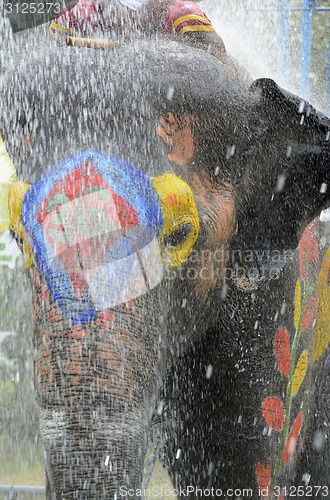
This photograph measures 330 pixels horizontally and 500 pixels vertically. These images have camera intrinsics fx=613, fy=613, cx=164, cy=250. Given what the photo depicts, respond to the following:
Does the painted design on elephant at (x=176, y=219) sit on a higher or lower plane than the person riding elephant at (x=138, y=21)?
lower

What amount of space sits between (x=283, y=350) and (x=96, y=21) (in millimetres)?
993

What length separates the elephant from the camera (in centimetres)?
104

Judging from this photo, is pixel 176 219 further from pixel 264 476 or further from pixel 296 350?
pixel 264 476

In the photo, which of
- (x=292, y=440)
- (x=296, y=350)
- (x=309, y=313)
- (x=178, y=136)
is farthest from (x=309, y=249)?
(x=178, y=136)

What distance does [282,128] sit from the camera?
1394 mm

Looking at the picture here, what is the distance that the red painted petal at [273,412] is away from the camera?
66.4 inches

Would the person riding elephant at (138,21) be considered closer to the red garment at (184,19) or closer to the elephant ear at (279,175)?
the red garment at (184,19)

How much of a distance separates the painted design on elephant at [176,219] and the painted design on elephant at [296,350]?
578 mm

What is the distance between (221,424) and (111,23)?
3.57ft

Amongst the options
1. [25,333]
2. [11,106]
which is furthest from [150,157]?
[25,333]

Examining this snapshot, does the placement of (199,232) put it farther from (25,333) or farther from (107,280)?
(25,333)

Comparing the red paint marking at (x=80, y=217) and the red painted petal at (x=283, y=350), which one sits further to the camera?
the red painted petal at (x=283, y=350)

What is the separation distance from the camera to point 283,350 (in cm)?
172
